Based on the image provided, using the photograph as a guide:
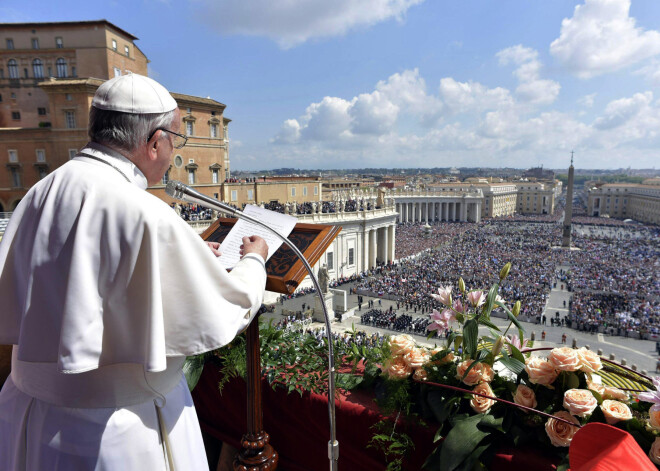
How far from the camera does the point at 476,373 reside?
2.83m

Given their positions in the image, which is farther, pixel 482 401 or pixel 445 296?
pixel 445 296

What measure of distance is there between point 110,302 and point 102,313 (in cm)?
5

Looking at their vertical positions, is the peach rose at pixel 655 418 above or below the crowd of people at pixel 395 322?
above

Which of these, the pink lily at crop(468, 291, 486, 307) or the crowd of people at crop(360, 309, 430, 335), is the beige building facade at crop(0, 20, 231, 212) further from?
the pink lily at crop(468, 291, 486, 307)

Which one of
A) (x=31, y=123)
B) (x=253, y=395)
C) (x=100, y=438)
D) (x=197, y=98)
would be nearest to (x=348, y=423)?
(x=253, y=395)

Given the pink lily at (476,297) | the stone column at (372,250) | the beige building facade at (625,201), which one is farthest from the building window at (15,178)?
the beige building facade at (625,201)

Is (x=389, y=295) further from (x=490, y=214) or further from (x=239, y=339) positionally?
(x=490, y=214)

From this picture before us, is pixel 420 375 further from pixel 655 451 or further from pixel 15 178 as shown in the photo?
pixel 15 178

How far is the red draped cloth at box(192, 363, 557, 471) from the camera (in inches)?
118

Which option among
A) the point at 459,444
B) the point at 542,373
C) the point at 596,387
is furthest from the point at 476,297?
the point at 459,444

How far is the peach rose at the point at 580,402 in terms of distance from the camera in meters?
2.33

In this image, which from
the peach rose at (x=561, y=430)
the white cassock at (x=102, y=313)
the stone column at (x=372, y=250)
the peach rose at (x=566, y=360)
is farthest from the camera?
the stone column at (x=372, y=250)

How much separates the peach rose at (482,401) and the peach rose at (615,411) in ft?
2.07

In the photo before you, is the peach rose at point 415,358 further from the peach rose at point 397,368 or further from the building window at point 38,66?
the building window at point 38,66
